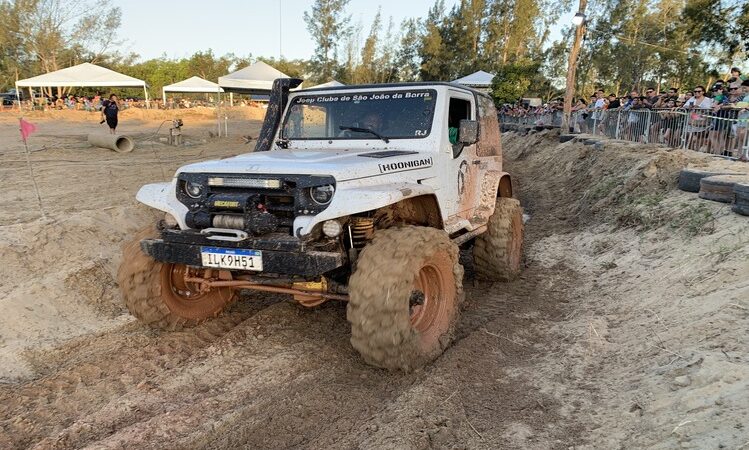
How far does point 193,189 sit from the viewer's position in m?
4.07

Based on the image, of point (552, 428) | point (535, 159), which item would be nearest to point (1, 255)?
point (552, 428)

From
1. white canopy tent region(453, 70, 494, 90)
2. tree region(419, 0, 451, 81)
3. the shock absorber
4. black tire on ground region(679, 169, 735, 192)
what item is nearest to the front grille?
the shock absorber

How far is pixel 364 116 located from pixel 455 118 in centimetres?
92

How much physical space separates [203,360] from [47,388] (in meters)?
1.03

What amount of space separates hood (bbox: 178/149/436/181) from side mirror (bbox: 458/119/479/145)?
389 mm

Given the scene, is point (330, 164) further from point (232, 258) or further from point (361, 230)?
point (232, 258)

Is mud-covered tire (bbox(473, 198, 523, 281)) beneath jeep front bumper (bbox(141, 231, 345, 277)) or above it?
beneath

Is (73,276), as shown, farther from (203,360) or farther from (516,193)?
(516,193)

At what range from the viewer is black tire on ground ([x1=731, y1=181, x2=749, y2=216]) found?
5074 millimetres

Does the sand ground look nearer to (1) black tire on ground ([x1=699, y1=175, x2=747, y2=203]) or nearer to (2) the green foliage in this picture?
(1) black tire on ground ([x1=699, y1=175, x2=747, y2=203])

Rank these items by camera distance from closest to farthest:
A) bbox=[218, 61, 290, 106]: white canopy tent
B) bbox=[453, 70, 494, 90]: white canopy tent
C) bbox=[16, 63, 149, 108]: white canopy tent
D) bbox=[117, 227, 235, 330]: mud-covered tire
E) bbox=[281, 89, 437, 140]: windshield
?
bbox=[117, 227, 235, 330]: mud-covered tire → bbox=[281, 89, 437, 140]: windshield → bbox=[218, 61, 290, 106]: white canopy tent → bbox=[16, 63, 149, 108]: white canopy tent → bbox=[453, 70, 494, 90]: white canopy tent

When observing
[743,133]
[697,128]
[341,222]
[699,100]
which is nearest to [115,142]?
[341,222]

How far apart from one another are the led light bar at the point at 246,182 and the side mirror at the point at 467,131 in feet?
6.11

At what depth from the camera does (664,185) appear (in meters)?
7.17
